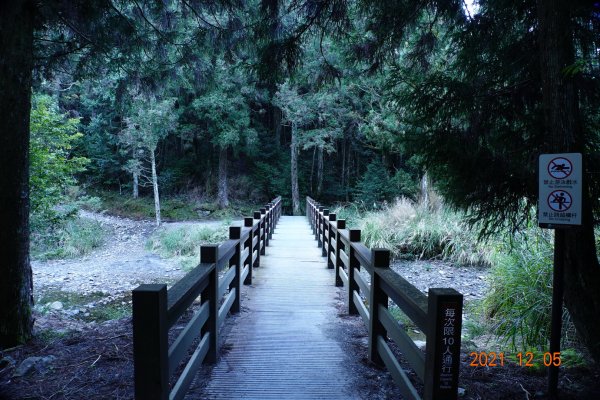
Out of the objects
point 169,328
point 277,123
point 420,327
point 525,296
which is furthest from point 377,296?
point 277,123

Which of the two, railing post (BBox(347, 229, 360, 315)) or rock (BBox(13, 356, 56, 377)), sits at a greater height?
railing post (BBox(347, 229, 360, 315))

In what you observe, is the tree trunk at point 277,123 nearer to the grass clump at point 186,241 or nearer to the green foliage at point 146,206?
the green foliage at point 146,206

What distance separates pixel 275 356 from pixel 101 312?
22.0 ft

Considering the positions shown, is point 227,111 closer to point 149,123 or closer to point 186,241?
point 149,123

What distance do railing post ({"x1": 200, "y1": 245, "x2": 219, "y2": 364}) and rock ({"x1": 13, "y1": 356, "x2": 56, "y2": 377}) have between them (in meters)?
1.49

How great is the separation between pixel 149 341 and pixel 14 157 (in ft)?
11.0

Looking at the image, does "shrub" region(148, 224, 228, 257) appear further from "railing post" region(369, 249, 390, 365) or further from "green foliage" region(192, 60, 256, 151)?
"railing post" region(369, 249, 390, 365)

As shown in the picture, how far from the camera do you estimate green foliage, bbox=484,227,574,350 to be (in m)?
4.57

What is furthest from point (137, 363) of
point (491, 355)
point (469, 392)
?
point (491, 355)

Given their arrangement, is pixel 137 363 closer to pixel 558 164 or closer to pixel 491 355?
pixel 558 164

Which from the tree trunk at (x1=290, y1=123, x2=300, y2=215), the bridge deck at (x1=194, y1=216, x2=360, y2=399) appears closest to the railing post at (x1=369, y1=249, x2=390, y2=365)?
the bridge deck at (x1=194, y1=216, x2=360, y2=399)

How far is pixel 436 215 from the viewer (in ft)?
40.2

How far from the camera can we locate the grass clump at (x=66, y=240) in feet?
52.0

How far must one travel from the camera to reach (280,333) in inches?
176
